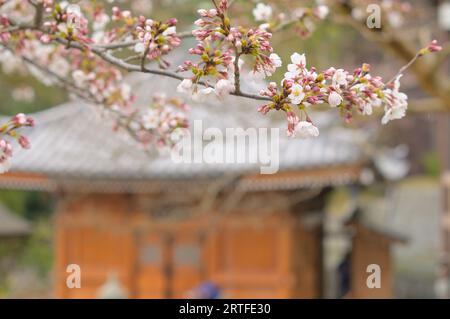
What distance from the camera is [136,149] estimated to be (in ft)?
23.7

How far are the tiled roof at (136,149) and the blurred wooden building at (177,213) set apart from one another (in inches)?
0.7

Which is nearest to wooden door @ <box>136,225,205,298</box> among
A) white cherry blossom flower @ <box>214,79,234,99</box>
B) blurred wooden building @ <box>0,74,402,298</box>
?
blurred wooden building @ <box>0,74,402,298</box>

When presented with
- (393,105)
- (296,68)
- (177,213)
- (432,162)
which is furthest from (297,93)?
(432,162)

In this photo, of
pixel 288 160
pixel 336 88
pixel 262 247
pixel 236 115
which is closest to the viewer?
pixel 336 88

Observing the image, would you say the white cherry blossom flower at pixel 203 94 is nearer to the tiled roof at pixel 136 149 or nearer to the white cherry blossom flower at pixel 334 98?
the white cherry blossom flower at pixel 334 98

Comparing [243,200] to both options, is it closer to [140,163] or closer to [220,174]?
[220,174]

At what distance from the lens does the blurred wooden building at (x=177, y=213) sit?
8.52 m

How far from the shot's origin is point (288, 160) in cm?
826

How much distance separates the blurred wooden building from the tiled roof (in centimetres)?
2

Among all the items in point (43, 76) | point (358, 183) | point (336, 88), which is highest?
point (358, 183)

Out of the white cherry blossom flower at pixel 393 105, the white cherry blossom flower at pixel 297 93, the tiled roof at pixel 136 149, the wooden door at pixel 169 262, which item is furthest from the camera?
the wooden door at pixel 169 262

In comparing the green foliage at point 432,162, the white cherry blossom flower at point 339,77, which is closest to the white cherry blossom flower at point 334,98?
the white cherry blossom flower at point 339,77

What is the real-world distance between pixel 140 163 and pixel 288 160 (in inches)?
72.9

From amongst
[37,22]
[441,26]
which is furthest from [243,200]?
[37,22]
